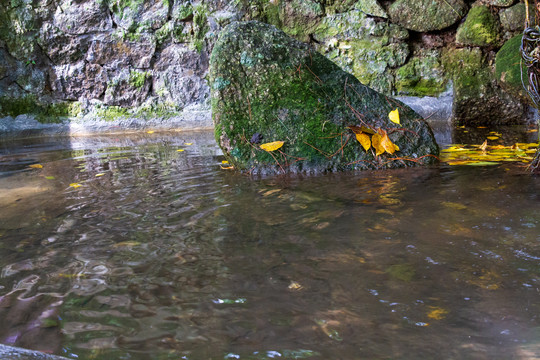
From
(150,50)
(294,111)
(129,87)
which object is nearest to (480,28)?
(294,111)

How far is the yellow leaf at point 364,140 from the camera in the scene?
3.37 meters

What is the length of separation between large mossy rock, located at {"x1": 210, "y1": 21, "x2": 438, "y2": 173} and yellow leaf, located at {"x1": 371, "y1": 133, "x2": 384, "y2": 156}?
3 cm

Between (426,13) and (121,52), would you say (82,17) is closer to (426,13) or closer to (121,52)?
(121,52)

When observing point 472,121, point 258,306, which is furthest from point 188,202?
point 472,121

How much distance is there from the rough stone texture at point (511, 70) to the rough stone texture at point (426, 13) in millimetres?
2188

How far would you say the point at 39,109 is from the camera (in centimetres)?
811

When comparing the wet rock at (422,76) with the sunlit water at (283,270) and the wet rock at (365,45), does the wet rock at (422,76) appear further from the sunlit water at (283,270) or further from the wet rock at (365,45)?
the sunlit water at (283,270)

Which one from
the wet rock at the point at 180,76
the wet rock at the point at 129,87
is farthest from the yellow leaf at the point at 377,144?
the wet rock at the point at 129,87

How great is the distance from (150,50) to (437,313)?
7678mm

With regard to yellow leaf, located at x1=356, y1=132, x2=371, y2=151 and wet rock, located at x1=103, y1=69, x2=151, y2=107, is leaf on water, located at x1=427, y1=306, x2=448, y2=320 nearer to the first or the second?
yellow leaf, located at x1=356, y1=132, x2=371, y2=151

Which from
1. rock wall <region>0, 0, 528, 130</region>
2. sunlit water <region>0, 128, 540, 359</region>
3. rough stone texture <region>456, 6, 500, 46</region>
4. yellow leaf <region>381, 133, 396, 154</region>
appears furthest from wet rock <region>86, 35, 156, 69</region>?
yellow leaf <region>381, 133, 396, 154</region>

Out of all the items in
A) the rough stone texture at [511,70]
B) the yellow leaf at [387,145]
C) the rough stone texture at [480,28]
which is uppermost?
the rough stone texture at [480,28]

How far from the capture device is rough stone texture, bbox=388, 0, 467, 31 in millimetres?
6727

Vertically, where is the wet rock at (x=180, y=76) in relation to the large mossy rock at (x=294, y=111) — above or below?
above
